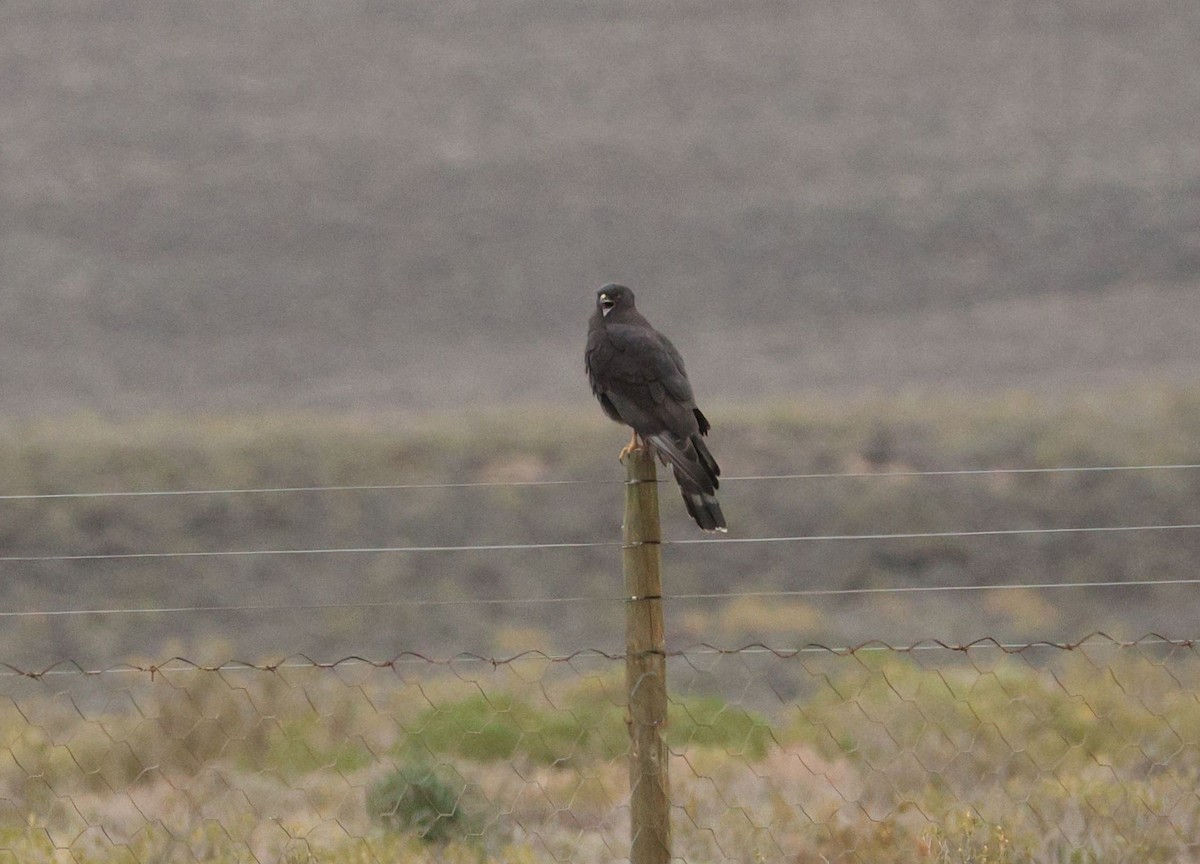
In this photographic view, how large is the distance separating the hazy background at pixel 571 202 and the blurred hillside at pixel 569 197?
0.13m

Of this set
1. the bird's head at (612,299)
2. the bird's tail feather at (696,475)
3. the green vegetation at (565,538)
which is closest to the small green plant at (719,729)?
the bird's head at (612,299)

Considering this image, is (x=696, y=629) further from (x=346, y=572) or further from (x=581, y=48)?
(x=581, y=48)

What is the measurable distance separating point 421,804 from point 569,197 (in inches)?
2242

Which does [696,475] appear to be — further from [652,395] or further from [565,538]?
[565,538]

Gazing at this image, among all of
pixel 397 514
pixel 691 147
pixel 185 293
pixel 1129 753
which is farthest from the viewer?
pixel 691 147

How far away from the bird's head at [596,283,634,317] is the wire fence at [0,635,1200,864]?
1869 millimetres

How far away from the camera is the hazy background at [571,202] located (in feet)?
190

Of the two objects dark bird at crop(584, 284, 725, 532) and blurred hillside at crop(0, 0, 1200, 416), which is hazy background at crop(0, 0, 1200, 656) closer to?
blurred hillside at crop(0, 0, 1200, 416)

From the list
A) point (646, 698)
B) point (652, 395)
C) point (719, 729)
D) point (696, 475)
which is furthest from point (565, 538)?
point (646, 698)

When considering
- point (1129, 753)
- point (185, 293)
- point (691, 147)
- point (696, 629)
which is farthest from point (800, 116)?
point (1129, 753)

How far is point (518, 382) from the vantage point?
56125mm

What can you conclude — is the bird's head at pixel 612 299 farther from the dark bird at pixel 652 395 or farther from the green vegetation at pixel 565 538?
the green vegetation at pixel 565 538

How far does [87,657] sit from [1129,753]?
19347 millimetres

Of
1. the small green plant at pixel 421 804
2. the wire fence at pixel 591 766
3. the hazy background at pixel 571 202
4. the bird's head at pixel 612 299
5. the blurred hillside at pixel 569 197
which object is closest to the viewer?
the wire fence at pixel 591 766
